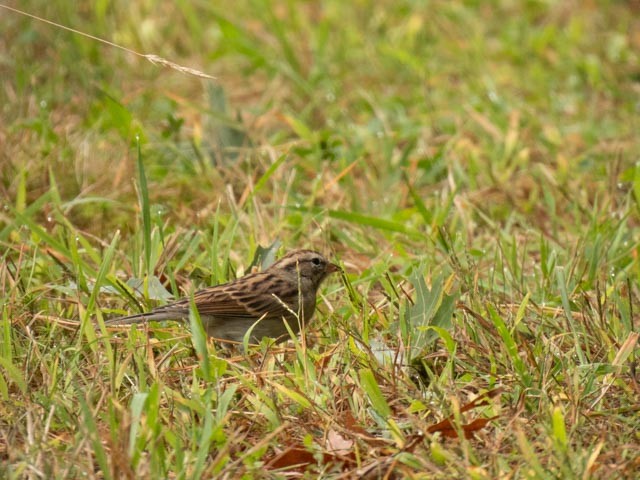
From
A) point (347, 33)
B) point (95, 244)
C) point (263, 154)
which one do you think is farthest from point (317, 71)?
point (95, 244)

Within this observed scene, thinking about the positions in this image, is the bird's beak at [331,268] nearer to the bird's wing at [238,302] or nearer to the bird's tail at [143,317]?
the bird's wing at [238,302]

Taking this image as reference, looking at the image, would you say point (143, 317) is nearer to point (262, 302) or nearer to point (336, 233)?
point (262, 302)

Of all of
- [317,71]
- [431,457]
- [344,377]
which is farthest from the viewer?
[317,71]

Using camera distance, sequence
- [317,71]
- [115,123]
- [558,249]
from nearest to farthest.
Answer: [558,249] → [115,123] → [317,71]

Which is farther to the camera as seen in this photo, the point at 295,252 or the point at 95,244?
the point at 95,244

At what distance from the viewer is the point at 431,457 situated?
12.7 feet

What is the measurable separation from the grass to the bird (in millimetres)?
135

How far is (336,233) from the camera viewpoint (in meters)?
6.35

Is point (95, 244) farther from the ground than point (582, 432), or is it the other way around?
point (582, 432)

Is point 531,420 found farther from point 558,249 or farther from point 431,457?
point 558,249

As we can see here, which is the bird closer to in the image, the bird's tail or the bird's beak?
the bird's beak

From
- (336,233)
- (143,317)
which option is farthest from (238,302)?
(336,233)

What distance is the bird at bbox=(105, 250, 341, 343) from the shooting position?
5.23 metres

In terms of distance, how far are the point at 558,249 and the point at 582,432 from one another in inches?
87.6
